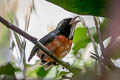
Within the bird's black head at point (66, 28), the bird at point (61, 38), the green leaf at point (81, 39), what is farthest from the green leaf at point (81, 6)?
the bird's black head at point (66, 28)

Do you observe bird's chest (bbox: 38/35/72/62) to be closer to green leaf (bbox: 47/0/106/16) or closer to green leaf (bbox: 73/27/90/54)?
green leaf (bbox: 73/27/90/54)

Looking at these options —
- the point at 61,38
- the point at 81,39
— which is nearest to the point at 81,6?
the point at 81,39

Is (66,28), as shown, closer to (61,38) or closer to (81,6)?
(61,38)

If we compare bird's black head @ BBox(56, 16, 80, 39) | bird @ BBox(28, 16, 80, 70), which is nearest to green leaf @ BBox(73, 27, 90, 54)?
bird @ BBox(28, 16, 80, 70)

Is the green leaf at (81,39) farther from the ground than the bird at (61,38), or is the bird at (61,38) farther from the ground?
the bird at (61,38)

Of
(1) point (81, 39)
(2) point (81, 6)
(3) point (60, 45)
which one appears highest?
(3) point (60, 45)

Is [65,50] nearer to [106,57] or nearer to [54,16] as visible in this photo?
[54,16]

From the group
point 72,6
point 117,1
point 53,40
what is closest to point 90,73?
point 117,1

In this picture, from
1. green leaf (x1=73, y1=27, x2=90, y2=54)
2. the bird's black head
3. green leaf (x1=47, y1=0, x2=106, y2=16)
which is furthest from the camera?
the bird's black head

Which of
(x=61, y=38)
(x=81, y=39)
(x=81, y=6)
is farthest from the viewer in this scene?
(x=61, y=38)

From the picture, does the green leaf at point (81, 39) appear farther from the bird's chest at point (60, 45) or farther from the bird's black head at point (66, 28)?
the bird's black head at point (66, 28)

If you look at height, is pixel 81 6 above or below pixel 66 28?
below

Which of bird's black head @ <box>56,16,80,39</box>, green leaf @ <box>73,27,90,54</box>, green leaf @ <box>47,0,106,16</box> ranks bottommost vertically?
green leaf @ <box>47,0,106,16</box>

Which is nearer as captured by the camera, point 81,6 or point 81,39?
point 81,6
